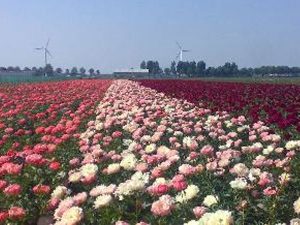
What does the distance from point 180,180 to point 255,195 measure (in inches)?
21.0

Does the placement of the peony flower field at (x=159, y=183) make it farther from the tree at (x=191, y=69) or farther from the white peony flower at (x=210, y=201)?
the tree at (x=191, y=69)

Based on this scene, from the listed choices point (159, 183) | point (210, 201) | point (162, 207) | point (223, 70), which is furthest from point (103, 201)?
point (223, 70)

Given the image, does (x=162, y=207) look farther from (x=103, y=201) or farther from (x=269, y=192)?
(x=269, y=192)

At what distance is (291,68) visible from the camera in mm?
137375

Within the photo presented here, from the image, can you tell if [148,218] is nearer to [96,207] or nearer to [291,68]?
[96,207]

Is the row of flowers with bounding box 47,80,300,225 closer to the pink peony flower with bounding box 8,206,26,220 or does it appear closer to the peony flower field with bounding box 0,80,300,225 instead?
the peony flower field with bounding box 0,80,300,225

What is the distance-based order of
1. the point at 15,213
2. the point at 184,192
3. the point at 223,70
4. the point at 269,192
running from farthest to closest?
1. the point at 223,70
2. the point at 15,213
3. the point at 184,192
4. the point at 269,192

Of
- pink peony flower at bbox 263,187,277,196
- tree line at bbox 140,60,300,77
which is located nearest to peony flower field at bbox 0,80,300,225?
pink peony flower at bbox 263,187,277,196

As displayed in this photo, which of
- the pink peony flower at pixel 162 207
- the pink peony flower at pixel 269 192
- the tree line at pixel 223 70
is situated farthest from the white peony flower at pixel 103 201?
the tree line at pixel 223 70

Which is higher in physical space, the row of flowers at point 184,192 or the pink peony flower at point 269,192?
the pink peony flower at point 269,192

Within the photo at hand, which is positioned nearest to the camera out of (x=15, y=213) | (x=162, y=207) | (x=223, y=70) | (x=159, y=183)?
(x=162, y=207)

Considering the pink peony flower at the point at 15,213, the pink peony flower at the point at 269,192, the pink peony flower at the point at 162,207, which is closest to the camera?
the pink peony flower at the point at 162,207

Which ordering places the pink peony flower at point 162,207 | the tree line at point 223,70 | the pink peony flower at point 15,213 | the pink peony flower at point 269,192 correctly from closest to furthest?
the pink peony flower at point 162,207, the pink peony flower at point 269,192, the pink peony flower at point 15,213, the tree line at point 223,70

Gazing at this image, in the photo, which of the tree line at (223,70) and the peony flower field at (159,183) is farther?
the tree line at (223,70)
